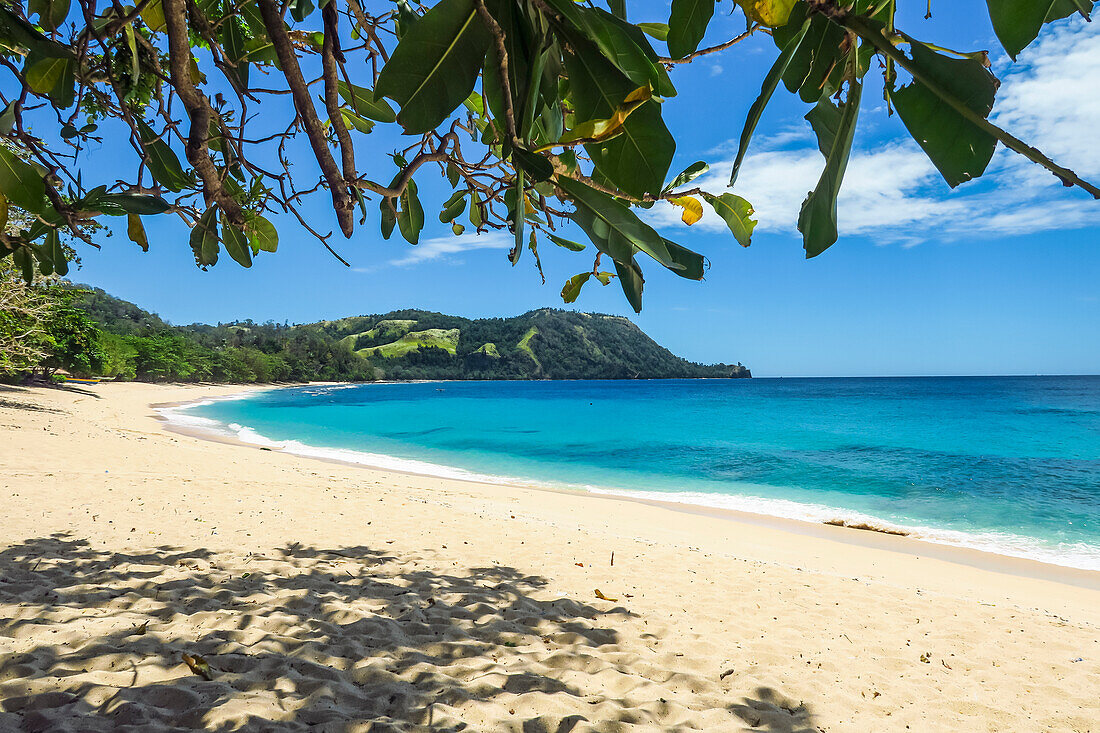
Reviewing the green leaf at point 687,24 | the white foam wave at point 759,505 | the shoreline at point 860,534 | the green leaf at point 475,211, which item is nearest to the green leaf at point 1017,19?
the green leaf at point 687,24

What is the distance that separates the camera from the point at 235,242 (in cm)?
160

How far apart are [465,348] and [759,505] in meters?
77.9

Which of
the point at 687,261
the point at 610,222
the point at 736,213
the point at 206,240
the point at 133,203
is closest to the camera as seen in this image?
the point at 610,222

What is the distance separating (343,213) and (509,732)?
173cm

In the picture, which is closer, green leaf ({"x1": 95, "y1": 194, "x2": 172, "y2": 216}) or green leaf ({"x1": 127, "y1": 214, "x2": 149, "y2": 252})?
green leaf ({"x1": 95, "y1": 194, "x2": 172, "y2": 216})

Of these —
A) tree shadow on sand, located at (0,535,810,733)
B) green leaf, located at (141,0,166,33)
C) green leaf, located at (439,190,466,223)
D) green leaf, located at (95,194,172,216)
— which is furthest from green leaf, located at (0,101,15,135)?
tree shadow on sand, located at (0,535,810,733)

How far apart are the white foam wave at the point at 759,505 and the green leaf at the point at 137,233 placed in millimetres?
9152

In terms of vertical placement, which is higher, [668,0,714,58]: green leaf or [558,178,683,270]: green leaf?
[668,0,714,58]: green leaf

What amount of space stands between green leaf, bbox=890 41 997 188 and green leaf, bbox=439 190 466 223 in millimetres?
1129

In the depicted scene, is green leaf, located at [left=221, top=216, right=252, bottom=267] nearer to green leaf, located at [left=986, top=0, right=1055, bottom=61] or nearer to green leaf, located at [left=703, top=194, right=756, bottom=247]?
green leaf, located at [left=703, top=194, right=756, bottom=247]

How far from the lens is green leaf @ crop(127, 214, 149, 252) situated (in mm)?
1534

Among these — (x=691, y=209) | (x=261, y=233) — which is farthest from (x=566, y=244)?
(x=261, y=233)

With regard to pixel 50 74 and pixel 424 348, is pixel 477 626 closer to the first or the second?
pixel 50 74

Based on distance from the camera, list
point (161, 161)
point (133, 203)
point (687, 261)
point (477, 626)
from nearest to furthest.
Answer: point (687, 261) → point (133, 203) → point (161, 161) → point (477, 626)
